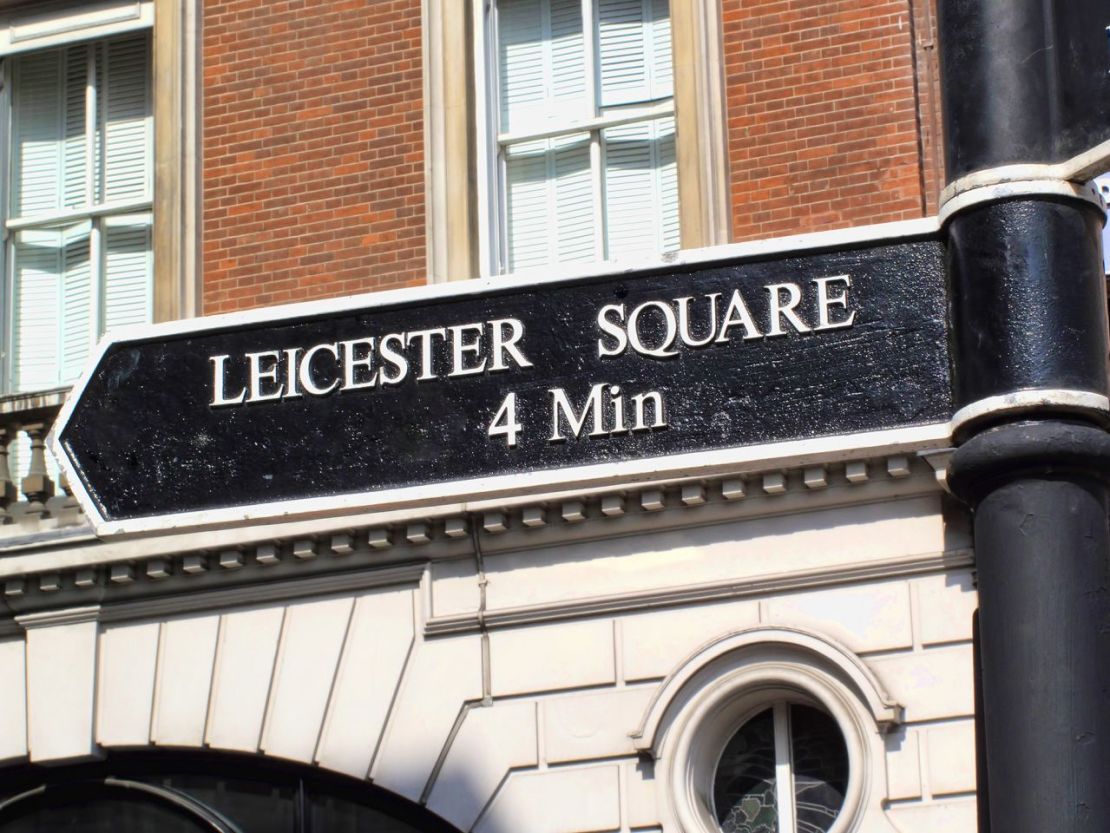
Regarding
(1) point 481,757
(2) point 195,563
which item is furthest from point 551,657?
(2) point 195,563

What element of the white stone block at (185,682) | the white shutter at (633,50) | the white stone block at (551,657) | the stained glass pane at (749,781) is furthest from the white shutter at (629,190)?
the white stone block at (185,682)

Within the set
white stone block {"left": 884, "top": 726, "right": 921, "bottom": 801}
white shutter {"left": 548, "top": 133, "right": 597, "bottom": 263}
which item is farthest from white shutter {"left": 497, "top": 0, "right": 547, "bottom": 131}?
white stone block {"left": 884, "top": 726, "right": 921, "bottom": 801}

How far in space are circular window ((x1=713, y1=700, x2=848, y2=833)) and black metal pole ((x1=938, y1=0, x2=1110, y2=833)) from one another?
6.33 m

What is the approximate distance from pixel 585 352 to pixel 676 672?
5.88 metres

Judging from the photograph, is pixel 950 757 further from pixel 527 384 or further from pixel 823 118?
pixel 527 384

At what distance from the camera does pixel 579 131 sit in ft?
37.5

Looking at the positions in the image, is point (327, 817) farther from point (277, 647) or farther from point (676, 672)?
point (676, 672)

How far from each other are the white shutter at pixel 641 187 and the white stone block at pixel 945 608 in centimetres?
276

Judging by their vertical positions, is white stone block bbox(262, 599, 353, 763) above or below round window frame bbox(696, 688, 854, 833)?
above

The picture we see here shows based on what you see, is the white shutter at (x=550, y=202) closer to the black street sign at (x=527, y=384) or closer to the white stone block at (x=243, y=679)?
the white stone block at (x=243, y=679)

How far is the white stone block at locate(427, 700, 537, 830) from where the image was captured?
9.77 meters

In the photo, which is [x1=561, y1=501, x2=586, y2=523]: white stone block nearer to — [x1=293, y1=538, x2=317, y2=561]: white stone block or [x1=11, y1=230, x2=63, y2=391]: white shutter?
[x1=293, y1=538, x2=317, y2=561]: white stone block

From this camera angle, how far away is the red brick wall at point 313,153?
11188 mm

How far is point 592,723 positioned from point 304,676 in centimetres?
166
